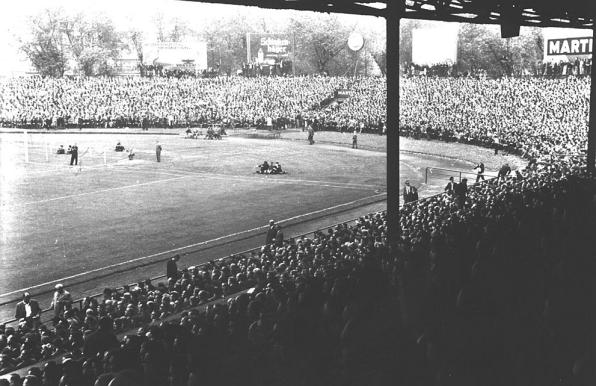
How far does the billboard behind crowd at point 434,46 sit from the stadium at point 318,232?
2.54 metres

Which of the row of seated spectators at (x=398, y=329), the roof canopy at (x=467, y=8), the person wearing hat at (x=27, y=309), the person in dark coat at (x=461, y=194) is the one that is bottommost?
the person wearing hat at (x=27, y=309)

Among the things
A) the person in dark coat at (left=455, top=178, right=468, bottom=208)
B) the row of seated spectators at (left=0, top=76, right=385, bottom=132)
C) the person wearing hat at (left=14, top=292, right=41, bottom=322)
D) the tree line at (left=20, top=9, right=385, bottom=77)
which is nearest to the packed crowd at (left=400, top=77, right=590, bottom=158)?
the row of seated spectators at (left=0, top=76, right=385, bottom=132)

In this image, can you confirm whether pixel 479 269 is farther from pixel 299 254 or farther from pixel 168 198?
pixel 168 198

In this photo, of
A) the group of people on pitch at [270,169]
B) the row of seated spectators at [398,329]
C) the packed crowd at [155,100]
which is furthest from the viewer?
the packed crowd at [155,100]

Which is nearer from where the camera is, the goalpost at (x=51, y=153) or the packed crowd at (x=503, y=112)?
the goalpost at (x=51, y=153)

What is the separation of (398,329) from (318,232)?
388 inches

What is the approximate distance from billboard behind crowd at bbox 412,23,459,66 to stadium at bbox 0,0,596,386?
2542 mm

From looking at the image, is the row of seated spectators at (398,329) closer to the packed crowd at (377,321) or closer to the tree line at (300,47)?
the packed crowd at (377,321)

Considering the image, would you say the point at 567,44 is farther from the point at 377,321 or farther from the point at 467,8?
the point at 377,321

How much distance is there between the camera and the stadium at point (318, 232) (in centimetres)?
666

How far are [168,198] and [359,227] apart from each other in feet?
48.0

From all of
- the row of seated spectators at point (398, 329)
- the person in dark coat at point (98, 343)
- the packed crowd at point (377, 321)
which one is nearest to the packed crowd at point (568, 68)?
the packed crowd at point (377, 321)

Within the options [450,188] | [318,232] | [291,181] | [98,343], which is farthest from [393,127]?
[291,181]

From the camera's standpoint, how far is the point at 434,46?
229 feet
